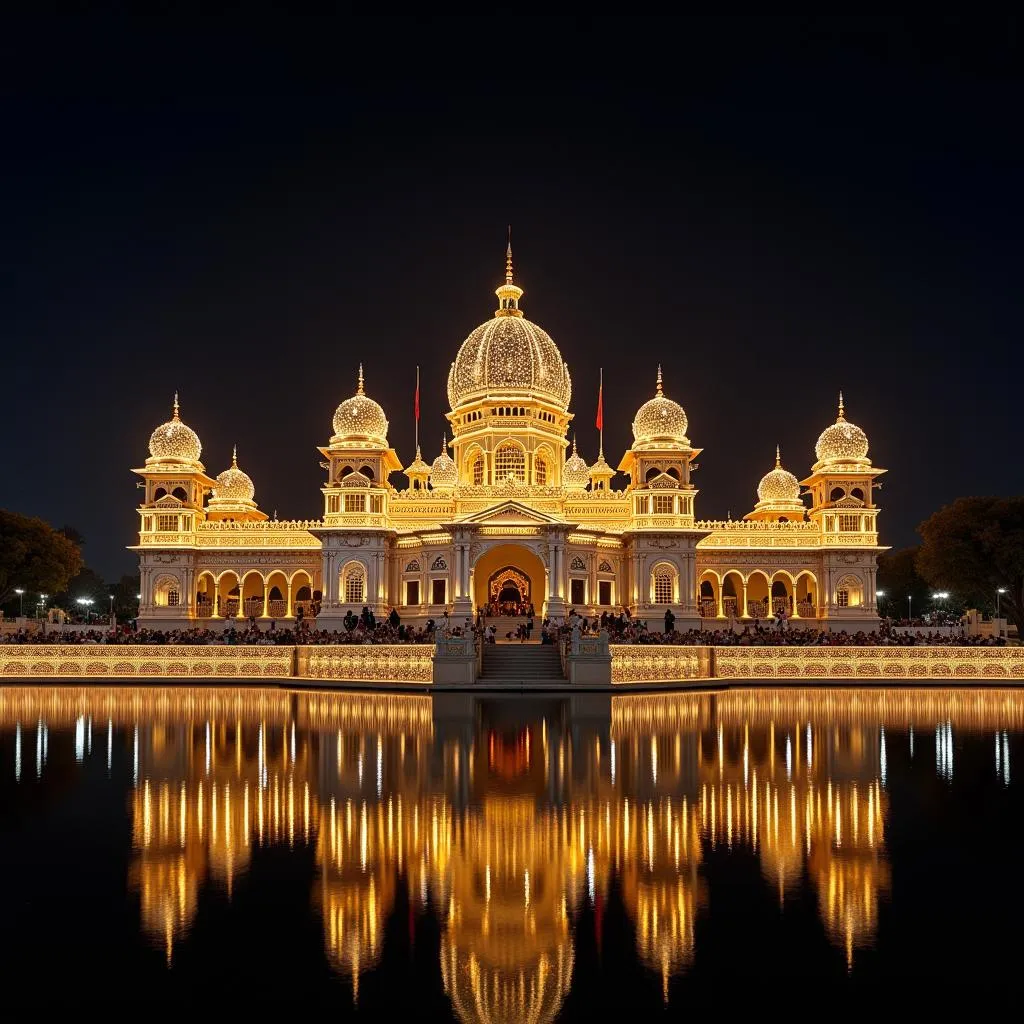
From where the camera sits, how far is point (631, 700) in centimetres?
2758

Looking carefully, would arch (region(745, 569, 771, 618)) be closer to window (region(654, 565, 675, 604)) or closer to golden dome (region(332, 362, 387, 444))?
window (region(654, 565, 675, 604))

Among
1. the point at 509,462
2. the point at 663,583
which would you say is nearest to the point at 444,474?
the point at 509,462

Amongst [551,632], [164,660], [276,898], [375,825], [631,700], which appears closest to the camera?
[276,898]

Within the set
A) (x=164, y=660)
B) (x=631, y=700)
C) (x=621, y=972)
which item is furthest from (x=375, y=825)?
(x=164, y=660)

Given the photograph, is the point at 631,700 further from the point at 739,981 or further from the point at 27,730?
the point at 739,981

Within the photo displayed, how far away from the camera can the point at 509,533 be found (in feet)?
158

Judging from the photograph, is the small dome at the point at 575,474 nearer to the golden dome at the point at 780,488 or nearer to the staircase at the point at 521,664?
the golden dome at the point at 780,488

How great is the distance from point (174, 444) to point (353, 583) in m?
14.6

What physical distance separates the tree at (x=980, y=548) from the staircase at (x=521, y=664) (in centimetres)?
2414

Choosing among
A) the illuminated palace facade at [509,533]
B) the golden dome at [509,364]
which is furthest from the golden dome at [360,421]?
the golden dome at [509,364]

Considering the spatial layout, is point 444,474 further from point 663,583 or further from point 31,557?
point 31,557

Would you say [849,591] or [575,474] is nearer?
[849,591]

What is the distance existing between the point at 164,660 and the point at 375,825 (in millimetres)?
25507

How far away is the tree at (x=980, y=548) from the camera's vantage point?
46719 millimetres
